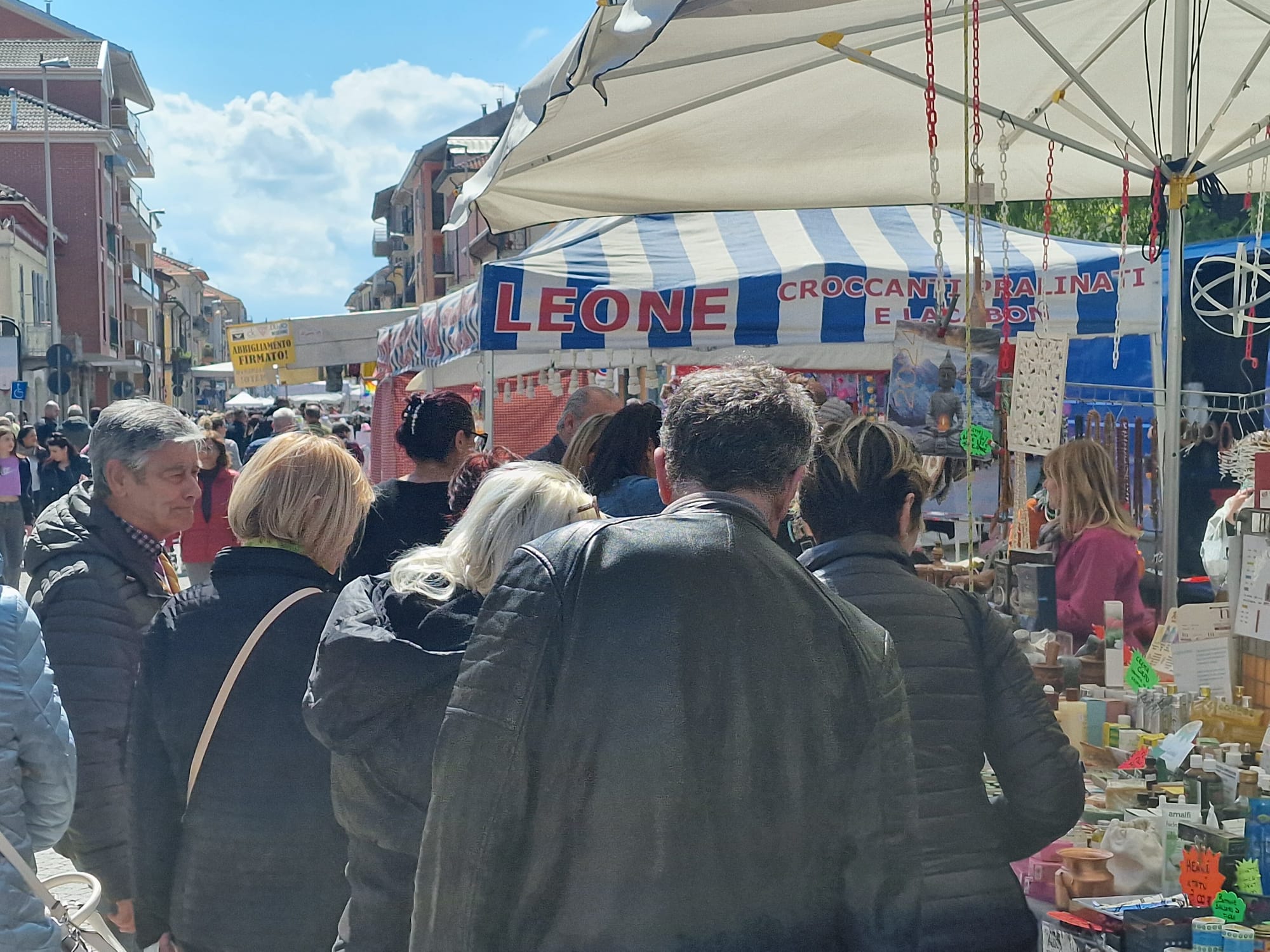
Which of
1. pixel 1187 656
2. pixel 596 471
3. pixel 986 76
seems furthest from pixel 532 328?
pixel 1187 656

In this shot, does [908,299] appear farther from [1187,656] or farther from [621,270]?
[1187,656]

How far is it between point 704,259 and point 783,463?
537cm

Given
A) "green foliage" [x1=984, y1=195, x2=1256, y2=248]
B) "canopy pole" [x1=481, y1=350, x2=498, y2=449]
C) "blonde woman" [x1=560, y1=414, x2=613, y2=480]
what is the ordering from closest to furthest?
"blonde woman" [x1=560, y1=414, x2=613, y2=480] < "canopy pole" [x1=481, y1=350, x2=498, y2=449] < "green foliage" [x1=984, y1=195, x2=1256, y2=248]

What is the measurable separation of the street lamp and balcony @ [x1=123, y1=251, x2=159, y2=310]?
446 inches

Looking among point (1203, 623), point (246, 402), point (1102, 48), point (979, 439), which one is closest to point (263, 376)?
point (1102, 48)

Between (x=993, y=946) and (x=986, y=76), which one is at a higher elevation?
(x=986, y=76)

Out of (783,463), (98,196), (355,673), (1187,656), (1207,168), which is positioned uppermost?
(98,196)

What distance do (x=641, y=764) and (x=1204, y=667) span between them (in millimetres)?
2538

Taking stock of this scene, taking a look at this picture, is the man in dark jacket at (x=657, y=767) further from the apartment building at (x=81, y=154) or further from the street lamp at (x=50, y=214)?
the apartment building at (x=81, y=154)

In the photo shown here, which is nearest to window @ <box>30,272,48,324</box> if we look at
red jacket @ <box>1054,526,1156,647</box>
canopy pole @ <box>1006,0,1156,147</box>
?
canopy pole @ <box>1006,0,1156,147</box>

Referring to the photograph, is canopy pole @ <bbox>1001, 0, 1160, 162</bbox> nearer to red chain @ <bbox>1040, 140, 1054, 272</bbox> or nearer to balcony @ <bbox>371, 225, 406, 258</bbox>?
red chain @ <bbox>1040, 140, 1054, 272</bbox>

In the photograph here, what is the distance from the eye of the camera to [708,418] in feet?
6.40

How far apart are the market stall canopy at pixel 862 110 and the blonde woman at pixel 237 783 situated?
72.2 inches

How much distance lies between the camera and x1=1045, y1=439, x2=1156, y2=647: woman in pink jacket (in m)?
4.67
